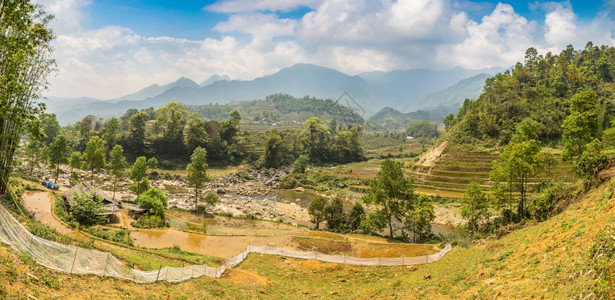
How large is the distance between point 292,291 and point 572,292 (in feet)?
40.9

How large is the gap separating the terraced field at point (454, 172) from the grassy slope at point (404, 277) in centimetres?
3442

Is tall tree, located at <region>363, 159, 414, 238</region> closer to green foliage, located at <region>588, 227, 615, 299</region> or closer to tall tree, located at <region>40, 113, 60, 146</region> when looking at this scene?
green foliage, located at <region>588, 227, 615, 299</region>

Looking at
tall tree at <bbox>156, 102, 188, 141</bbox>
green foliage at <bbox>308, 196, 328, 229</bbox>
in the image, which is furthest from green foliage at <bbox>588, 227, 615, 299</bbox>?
tall tree at <bbox>156, 102, 188, 141</bbox>

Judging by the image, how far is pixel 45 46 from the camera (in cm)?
2055

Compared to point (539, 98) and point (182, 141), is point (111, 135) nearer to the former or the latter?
point (182, 141)

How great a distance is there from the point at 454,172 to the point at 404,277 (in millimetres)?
43876

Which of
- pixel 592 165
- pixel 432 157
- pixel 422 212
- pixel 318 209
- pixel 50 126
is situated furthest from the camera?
pixel 50 126

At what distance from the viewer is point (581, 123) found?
29609 millimetres

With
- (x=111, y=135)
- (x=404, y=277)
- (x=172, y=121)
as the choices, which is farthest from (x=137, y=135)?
(x=404, y=277)

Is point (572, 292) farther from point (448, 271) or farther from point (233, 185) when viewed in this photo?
point (233, 185)

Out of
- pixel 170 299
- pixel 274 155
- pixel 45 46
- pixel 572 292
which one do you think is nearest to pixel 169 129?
pixel 274 155

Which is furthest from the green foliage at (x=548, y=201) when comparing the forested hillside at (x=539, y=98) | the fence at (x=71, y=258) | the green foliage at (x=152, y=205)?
the forested hillside at (x=539, y=98)

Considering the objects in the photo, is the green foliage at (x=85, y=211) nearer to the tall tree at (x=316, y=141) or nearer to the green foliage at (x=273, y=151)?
the green foliage at (x=273, y=151)

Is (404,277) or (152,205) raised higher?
(152,205)
